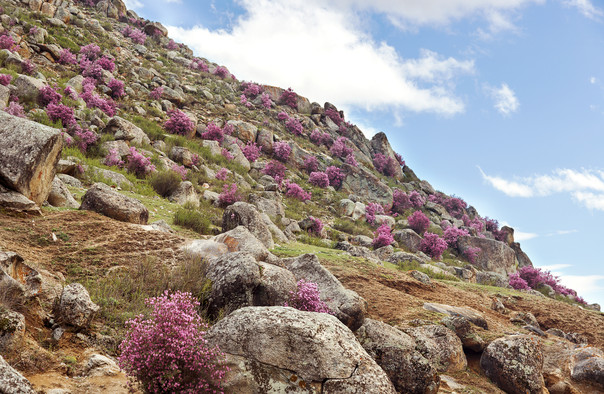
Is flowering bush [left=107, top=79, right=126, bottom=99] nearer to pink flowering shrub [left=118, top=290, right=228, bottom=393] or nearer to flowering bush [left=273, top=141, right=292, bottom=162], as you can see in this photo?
flowering bush [left=273, top=141, right=292, bottom=162]

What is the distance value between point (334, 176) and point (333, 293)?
31774mm

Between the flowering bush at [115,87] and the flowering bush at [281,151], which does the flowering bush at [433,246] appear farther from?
the flowering bush at [115,87]

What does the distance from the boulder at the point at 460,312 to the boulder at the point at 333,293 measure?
2.66 m

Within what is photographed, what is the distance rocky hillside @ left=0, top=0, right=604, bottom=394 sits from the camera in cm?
439

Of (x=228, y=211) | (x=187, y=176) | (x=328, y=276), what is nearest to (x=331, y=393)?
(x=328, y=276)

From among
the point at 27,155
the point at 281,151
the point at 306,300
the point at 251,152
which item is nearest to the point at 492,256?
the point at 281,151

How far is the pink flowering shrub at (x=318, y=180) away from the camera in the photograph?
35969 millimetres

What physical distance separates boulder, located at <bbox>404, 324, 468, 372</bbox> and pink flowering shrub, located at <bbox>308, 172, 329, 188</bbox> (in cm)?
2792

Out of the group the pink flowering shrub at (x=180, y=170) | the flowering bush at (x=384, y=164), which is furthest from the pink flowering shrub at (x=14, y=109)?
the flowering bush at (x=384, y=164)

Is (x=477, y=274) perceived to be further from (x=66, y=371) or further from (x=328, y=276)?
(x=66, y=371)

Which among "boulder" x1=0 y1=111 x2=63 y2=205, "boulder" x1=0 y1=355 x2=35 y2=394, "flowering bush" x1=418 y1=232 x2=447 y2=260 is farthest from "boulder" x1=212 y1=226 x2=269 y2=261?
"flowering bush" x1=418 y1=232 x2=447 y2=260

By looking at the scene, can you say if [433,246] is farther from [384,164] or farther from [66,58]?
[66,58]

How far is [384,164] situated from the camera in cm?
5409

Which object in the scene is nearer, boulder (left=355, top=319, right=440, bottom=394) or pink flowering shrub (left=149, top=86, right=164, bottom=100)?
boulder (left=355, top=319, right=440, bottom=394)
